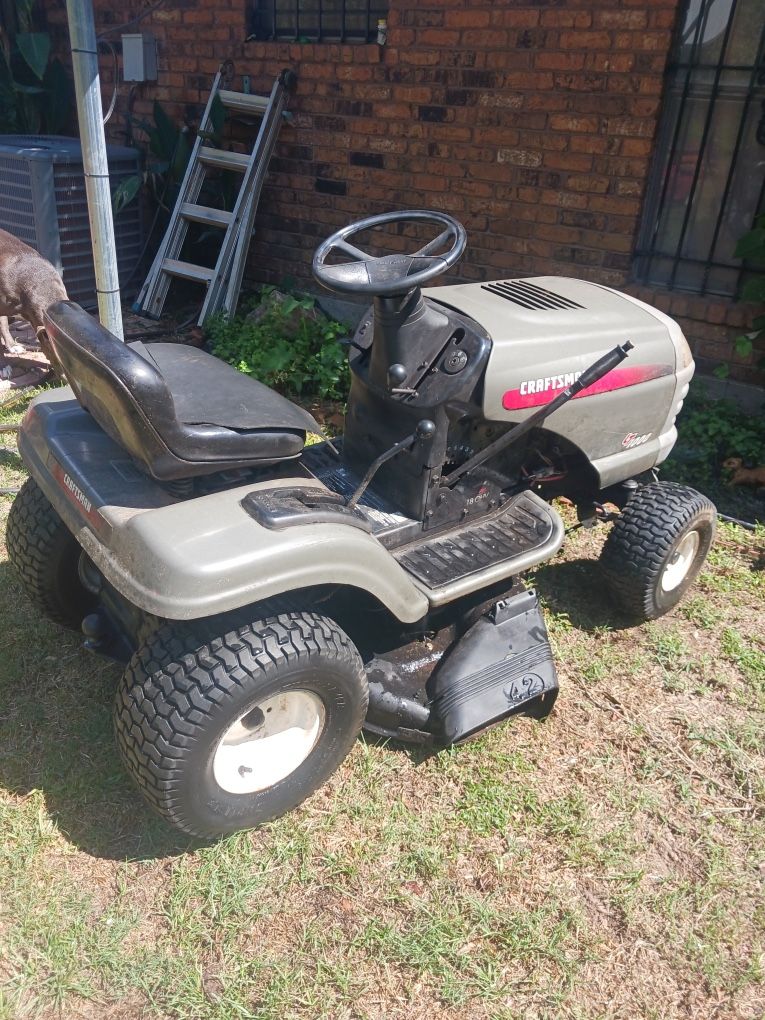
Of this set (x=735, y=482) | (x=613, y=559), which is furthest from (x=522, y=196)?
→ (x=613, y=559)

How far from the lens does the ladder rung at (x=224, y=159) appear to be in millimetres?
5922

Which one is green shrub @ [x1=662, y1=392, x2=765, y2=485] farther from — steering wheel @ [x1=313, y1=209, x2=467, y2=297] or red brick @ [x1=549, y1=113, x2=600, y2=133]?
steering wheel @ [x1=313, y1=209, x2=467, y2=297]

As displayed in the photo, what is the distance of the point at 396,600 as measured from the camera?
7.57ft

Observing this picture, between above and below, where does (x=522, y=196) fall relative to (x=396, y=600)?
above

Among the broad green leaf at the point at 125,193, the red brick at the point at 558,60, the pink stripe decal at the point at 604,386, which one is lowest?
the broad green leaf at the point at 125,193

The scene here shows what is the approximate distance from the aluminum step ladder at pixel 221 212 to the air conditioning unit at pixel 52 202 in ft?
1.59

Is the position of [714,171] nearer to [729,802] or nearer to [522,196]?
[522,196]

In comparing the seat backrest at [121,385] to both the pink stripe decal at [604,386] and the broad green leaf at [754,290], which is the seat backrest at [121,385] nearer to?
the pink stripe decal at [604,386]

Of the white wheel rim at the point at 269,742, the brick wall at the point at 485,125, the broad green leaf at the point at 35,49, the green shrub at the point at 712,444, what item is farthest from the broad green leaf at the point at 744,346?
the broad green leaf at the point at 35,49

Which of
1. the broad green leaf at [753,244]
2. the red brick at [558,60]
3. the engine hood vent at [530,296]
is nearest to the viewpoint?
the engine hood vent at [530,296]

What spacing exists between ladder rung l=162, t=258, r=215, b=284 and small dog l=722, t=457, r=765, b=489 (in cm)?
373

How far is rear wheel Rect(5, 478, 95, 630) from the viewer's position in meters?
2.66

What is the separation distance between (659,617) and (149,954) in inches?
86.1

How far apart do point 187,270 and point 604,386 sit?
4.11m
